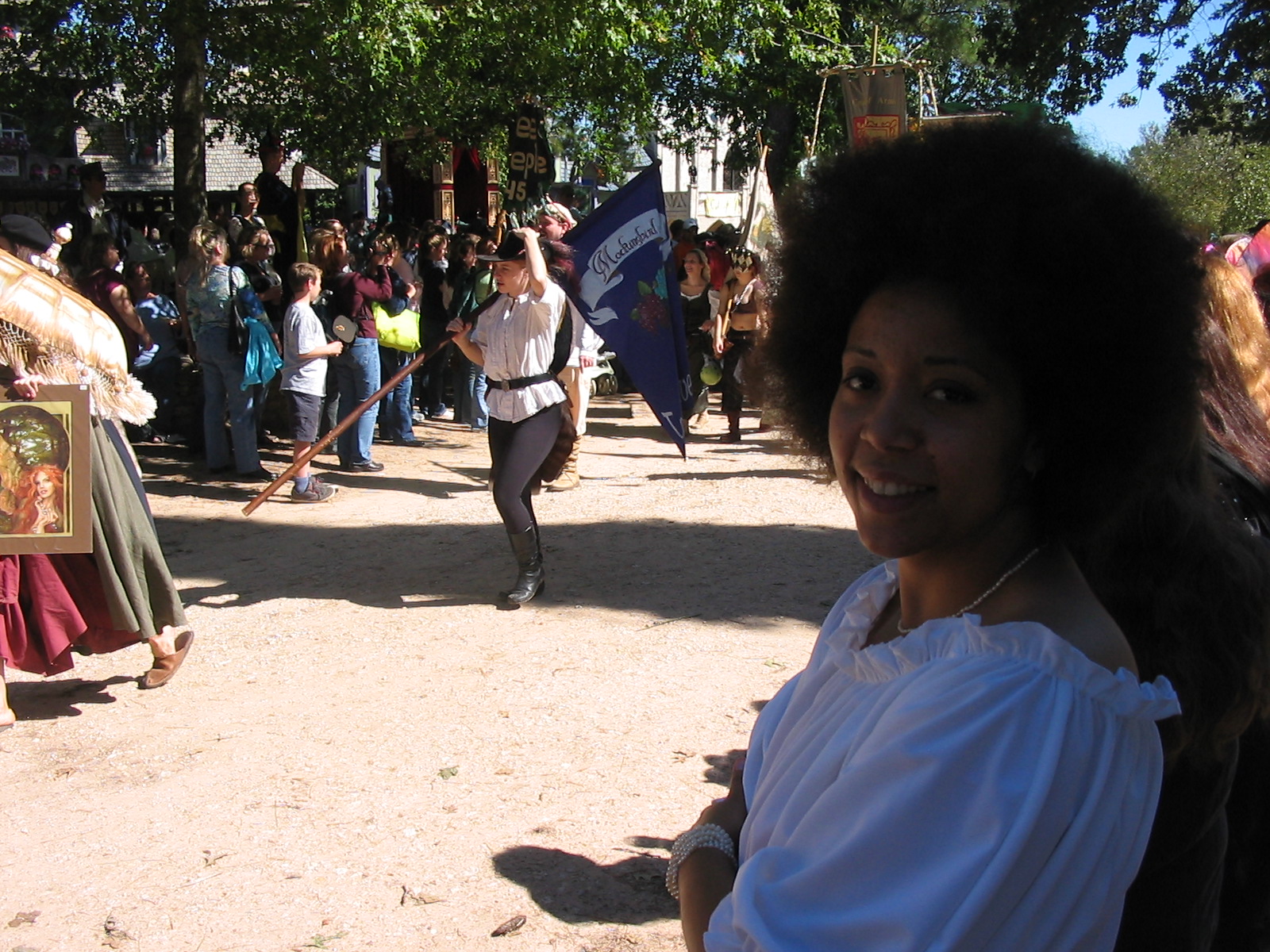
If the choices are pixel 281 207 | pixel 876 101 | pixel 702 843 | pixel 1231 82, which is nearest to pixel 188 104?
pixel 281 207

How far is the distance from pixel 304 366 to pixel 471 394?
3.33 meters

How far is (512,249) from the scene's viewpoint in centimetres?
662

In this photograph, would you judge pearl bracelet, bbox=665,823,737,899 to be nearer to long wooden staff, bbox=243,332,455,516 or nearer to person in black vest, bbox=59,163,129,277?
long wooden staff, bbox=243,332,455,516

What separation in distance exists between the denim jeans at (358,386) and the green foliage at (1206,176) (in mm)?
6278

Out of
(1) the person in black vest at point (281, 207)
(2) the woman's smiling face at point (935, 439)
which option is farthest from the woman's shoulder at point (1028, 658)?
(1) the person in black vest at point (281, 207)

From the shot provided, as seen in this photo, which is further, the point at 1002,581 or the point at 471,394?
the point at 471,394

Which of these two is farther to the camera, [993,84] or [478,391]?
[993,84]

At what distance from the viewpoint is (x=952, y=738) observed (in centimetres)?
112

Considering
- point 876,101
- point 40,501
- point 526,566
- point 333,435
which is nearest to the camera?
point 40,501

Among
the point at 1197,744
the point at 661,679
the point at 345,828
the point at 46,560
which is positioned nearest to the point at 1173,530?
the point at 1197,744

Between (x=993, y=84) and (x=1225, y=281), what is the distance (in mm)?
34332

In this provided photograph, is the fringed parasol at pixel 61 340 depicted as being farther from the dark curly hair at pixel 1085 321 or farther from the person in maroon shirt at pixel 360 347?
the person in maroon shirt at pixel 360 347

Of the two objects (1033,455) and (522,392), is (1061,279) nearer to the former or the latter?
(1033,455)

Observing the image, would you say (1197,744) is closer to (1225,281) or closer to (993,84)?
(1225,281)
